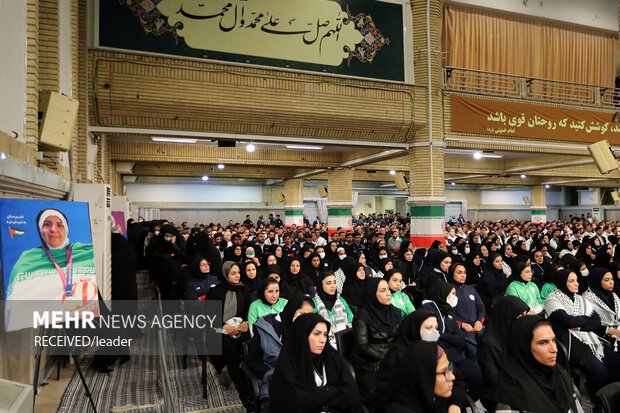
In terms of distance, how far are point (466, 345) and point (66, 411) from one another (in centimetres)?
338

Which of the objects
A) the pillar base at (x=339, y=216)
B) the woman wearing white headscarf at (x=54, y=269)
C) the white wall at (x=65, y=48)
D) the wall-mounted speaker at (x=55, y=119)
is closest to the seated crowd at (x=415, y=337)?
the woman wearing white headscarf at (x=54, y=269)

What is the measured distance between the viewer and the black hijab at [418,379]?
6.48 ft

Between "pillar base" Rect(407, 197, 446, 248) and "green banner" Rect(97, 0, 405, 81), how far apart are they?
287 cm

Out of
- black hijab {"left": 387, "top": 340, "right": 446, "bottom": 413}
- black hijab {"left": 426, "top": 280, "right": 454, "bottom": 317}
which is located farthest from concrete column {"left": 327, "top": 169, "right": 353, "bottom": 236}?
black hijab {"left": 387, "top": 340, "right": 446, "bottom": 413}

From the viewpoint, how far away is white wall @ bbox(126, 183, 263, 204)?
19797mm

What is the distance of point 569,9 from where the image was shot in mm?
11031

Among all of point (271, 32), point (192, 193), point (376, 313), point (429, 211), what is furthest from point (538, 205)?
point (376, 313)

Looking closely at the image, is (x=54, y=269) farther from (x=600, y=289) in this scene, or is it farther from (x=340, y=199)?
(x=340, y=199)

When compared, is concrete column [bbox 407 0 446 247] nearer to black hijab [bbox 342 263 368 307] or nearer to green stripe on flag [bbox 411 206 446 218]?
green stripe on flag [bbox 411 206 446 218]

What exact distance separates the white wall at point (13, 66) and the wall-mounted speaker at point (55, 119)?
1.00ft

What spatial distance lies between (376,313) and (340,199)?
10.1m

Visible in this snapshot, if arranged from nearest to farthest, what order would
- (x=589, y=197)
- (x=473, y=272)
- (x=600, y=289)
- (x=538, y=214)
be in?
(x=600, y=289) → (x=473, y=272) → (x=538, y=214) → (x=589, y=197)

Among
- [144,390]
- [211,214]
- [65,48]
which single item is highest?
[65,48]

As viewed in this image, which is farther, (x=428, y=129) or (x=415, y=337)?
(x=428, y=129)
